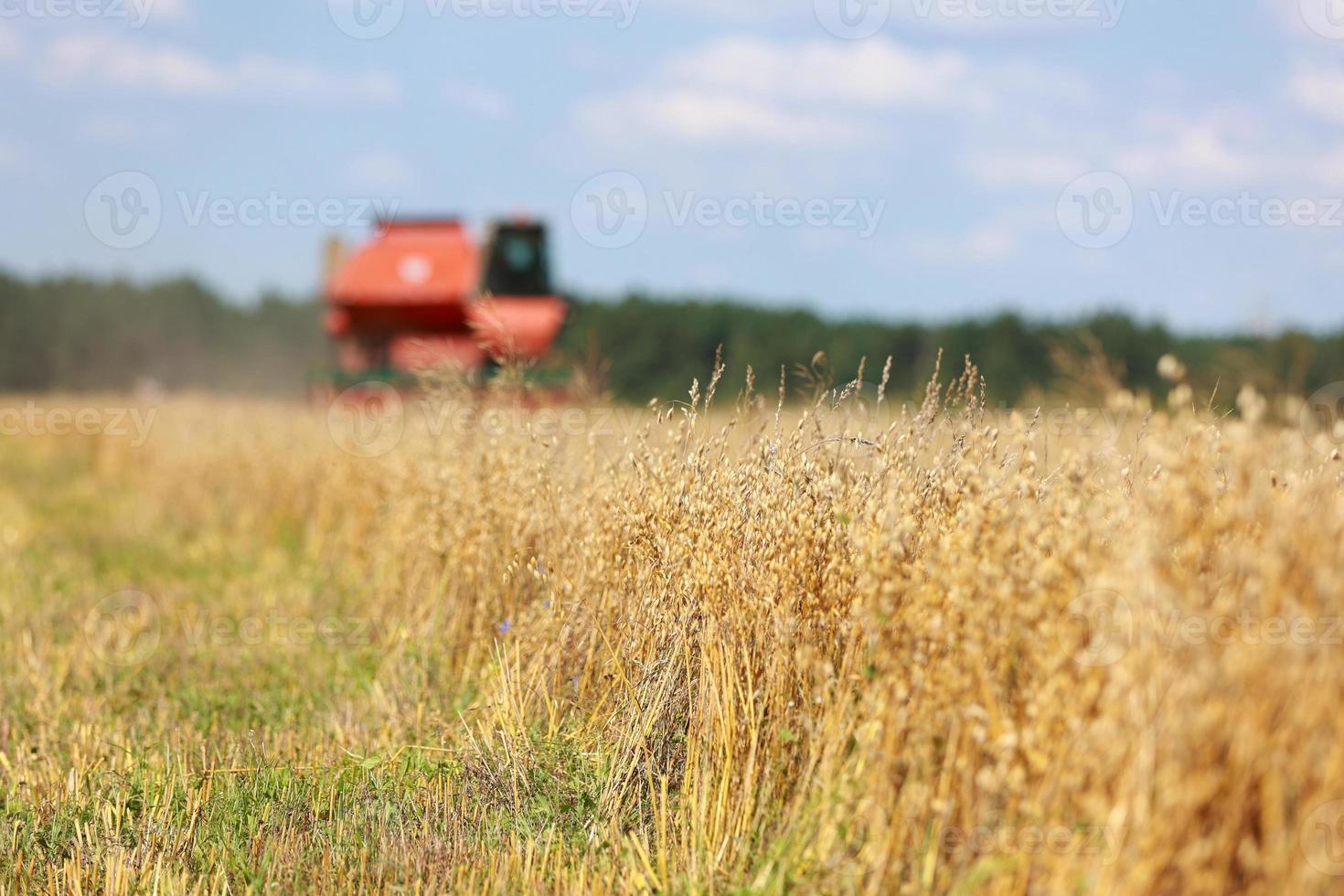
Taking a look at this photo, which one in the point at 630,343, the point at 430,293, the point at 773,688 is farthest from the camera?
the point at 630,343

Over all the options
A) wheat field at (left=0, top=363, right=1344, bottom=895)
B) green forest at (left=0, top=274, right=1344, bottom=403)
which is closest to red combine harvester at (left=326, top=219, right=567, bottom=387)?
wheat field at (left=0, top=363, right=1344, bottom=895)

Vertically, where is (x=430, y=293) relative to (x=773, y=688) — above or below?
above

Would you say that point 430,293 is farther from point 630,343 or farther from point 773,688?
point 630,343

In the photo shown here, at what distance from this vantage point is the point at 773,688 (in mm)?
3256

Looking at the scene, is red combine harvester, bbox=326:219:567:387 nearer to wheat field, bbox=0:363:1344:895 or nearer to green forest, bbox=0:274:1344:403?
wheat field, bbox=0:363:1344:895

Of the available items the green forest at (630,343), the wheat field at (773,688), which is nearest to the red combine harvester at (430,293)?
the wheat field at (773,688)

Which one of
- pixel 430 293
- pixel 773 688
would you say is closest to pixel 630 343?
pixel 430 293

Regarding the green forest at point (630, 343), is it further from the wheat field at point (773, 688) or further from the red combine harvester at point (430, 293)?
the wheat field at point (773, 688)

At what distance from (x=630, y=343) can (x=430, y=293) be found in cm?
1961

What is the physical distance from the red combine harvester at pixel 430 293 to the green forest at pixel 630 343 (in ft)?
36.4

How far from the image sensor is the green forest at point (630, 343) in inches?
1224

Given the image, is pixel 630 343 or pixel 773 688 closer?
pixel 773 688

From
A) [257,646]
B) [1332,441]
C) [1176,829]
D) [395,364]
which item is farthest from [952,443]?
[395,364]

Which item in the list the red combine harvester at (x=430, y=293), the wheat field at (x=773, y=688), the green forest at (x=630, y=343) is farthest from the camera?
the green forest at (x=630, y=343)
